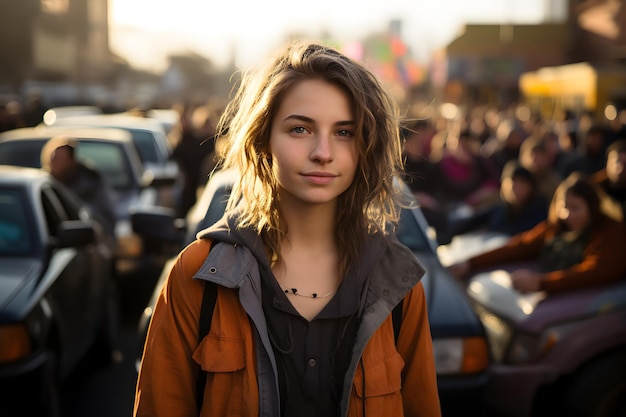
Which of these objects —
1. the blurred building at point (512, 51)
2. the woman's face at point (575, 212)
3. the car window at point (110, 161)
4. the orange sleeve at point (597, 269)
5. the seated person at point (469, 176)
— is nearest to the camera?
the orange sleeve at point (597, 269)

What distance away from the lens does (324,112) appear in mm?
2285

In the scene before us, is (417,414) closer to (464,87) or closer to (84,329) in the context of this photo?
(84,329)

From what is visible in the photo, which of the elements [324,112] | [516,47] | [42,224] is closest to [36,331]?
[42,224]

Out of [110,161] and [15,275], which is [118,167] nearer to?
[110,161]

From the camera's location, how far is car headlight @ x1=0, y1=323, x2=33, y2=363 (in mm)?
4555

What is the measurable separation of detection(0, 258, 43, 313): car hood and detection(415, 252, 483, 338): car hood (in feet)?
6.81

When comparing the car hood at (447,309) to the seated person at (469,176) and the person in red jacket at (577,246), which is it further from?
the seated person at (469,176)

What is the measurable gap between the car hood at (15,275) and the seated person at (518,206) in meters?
3.74

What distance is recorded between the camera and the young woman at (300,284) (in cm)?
225

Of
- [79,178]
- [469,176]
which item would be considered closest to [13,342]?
[79,178]

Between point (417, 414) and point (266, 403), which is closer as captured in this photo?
point (266, 403)


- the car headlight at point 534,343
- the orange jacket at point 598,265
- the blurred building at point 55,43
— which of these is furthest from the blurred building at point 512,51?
the car headlight at point 534,343

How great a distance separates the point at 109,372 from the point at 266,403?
4592 millimetres

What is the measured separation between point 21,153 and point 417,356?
7936 mm
